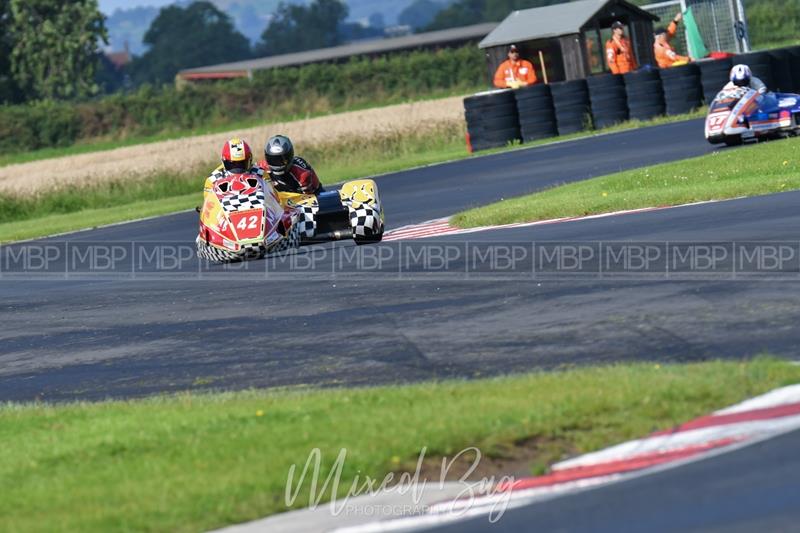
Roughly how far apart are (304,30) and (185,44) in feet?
90.5

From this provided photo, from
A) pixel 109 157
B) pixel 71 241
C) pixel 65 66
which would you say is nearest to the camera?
pixel 71 241

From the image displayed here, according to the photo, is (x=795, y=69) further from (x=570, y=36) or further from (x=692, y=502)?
(x=692, y=502)

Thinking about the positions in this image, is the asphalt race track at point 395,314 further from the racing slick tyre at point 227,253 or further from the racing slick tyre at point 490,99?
the racing slick tyre at point 490,99

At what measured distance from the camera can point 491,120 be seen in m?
28.2

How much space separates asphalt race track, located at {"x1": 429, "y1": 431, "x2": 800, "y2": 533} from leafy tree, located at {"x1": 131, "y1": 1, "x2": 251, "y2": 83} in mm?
150391

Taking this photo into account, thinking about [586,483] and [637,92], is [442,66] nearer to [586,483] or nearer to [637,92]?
[637,92]

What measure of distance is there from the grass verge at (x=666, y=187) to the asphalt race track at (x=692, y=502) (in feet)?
31.4

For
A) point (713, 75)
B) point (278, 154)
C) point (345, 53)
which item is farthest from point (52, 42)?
point (278, 154)

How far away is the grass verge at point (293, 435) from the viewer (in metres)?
6.27

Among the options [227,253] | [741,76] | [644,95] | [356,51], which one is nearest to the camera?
[227,253]

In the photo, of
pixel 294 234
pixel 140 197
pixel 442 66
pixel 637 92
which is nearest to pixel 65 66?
pixel 442 66

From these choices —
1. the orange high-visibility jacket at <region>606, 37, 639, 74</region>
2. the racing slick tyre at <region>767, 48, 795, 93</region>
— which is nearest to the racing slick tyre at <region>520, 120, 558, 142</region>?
the orange high-visibility jacket at <region>606, 37, 639, 74</region>

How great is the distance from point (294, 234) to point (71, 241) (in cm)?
852

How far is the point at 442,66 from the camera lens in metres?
72.2
